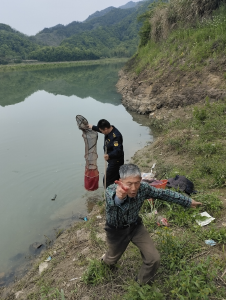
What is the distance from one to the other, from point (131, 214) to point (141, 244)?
357mm

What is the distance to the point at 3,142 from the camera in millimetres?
9484

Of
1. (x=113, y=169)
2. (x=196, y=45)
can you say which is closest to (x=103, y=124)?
(x=113, y=169)

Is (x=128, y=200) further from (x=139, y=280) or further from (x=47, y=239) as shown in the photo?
(x=47, y=239)

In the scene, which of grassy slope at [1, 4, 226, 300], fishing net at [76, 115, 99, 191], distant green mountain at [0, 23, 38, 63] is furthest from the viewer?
distant green mountain at [0, 23, 38, 63]

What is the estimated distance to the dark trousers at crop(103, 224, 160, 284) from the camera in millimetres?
2270

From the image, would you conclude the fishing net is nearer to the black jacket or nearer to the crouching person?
the black jacket

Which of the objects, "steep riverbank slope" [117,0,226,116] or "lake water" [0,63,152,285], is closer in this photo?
"lake water" [0,63,152,285]

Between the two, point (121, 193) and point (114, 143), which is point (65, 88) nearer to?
point (114, 143)

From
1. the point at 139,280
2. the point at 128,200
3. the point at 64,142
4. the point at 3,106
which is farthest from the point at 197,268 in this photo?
the point at 3,106

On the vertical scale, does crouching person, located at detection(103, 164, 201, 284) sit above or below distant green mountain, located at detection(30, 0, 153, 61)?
below

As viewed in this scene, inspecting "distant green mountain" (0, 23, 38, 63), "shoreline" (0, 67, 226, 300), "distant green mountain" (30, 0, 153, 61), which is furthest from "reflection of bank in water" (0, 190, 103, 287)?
"distant green mountain" (0, 23, 38, 63)

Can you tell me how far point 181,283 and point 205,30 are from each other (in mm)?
12791

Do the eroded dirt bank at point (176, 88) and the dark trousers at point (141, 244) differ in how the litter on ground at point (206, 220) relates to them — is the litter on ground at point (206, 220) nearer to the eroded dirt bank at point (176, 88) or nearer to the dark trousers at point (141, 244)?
the dark trousers at point (141, 244)

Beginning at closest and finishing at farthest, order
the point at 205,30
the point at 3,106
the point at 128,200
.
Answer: the point at 128,200, the point at 205,30, the point at 3,106
